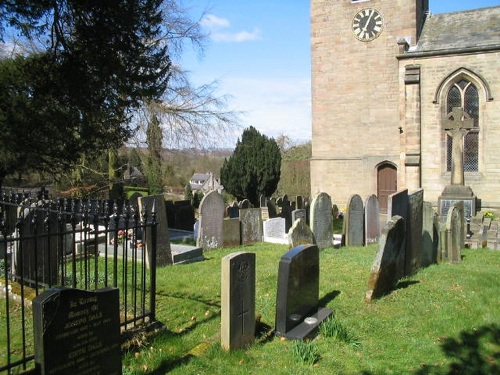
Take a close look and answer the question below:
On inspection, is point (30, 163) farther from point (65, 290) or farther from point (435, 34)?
point (435, 34)

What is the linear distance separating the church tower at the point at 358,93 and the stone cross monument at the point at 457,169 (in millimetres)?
4575

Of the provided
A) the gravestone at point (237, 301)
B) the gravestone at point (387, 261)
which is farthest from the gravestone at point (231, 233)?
the gravestone at point (237, 301)

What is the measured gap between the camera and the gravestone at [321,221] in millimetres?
10320

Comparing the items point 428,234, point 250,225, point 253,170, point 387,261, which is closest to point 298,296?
point 387,261

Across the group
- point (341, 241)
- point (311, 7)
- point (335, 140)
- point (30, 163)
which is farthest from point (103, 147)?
point (311, 7)

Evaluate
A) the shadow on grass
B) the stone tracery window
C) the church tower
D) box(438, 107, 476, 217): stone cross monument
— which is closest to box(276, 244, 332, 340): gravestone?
the shadow on grass

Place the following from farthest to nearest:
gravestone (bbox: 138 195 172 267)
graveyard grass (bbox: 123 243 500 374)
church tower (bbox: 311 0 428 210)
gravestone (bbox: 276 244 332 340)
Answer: church tower (bbox: 311 0 428 210) → gravestone (bbox: 138 195 172 267) → gravestone (bbox: 276 244 332 340) → graveyard grass (bbox: 123 243 500 374)

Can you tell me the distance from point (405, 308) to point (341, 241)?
5844 mm

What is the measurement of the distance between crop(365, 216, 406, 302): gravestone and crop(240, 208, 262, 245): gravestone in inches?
209

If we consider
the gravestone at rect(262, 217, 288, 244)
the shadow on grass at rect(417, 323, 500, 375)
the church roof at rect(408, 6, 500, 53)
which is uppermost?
the church roof at rect(408, 6, 500, 53)

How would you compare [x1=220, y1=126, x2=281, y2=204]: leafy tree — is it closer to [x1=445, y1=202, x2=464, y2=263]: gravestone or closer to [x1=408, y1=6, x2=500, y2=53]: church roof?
[x1=408, y1=6, x2=500, y2=53]: church roof

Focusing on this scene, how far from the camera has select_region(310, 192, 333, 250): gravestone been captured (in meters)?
10.3

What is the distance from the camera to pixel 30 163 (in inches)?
438

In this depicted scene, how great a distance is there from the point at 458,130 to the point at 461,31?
754 centimetres
